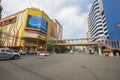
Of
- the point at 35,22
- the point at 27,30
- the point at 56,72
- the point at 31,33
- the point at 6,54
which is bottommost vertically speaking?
the point at 56,72

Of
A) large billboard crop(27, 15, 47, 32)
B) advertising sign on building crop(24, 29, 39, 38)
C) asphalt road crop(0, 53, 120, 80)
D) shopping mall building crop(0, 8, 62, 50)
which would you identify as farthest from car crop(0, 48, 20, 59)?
large billboard crop(27, 15, 47, 32)

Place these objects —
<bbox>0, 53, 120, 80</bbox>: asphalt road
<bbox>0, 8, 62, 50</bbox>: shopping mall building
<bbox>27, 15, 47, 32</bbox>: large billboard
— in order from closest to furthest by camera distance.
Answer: <bbox>0, 53, 120, 80</bbox>: asphalt road < <bbox>0, 8, 62, 50</bbox>: shopping mall building < <bbox>27, 15, 47, 32</bbox>: large billboard

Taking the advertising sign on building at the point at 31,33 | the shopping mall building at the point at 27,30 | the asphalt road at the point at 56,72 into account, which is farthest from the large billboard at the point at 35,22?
the asphalt road at the point at 56,72

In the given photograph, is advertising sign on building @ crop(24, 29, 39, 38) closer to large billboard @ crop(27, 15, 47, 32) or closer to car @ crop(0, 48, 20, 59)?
large billboard @ crop(27, 15, 47, 32)

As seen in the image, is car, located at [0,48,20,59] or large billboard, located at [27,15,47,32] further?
large billboard, located at [27,15,47,32]

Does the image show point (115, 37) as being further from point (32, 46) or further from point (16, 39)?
point (16, 39)

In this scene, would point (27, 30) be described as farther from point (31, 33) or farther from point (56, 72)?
point (56, 72)

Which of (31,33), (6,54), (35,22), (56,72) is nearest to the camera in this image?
(56,72)

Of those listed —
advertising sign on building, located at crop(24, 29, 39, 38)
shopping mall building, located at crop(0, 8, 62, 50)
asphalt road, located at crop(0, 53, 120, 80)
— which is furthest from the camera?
advertising sign on building, located at crop(24, 29, 39, 38)

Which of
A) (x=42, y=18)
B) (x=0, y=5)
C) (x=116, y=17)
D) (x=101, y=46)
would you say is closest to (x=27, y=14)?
(x=42, y=18)

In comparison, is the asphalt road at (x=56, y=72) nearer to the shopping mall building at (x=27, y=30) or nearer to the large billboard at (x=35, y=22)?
the shopping mall building at (x=27, y=30)

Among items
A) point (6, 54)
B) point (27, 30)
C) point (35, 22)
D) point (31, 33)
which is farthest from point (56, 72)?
point (35, 22)

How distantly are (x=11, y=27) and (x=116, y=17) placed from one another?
62.1m

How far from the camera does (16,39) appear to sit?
201 ft
